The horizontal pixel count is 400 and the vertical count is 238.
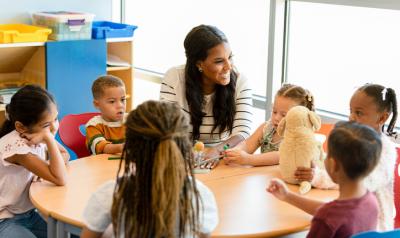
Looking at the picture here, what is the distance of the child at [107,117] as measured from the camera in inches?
119

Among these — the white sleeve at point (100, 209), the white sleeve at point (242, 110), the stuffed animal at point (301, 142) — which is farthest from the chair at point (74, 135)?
the white sleeve at point (100, 209)

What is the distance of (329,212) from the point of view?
1865 millimetres

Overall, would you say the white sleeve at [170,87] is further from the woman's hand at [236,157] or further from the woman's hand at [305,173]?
the woman's hand at [305,173]

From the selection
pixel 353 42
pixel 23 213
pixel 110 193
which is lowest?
pixel 23 213

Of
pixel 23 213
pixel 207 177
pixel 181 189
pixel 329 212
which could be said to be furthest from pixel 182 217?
pixel 23 213

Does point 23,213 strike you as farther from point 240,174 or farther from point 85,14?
point 85,14

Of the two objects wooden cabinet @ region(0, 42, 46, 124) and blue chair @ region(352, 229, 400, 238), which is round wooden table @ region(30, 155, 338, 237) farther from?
wooden cabinet @ region(0, 42, 46, 124)

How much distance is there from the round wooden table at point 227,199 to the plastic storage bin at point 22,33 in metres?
1.69

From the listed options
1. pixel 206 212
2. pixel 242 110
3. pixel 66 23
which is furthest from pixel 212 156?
pixel 66 23

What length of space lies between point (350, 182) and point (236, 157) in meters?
0.94

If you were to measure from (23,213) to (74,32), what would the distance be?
2.19 meters

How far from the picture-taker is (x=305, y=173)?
246 cm

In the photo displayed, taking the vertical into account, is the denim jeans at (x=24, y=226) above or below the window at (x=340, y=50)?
below

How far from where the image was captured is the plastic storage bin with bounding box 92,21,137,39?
4.68 metres
